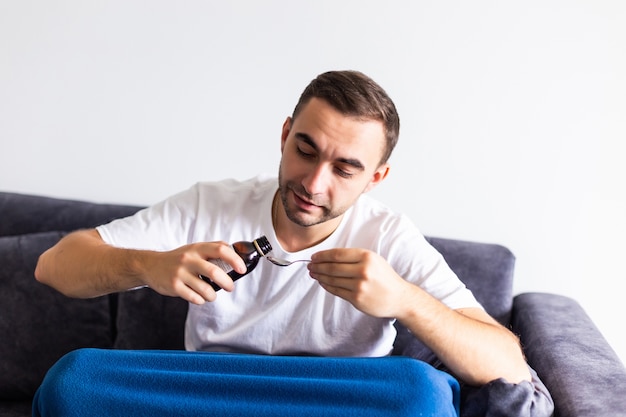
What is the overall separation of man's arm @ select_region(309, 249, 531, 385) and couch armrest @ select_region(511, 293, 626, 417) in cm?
12

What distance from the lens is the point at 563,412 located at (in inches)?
67.8

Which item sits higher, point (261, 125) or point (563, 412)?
point (261, 125)

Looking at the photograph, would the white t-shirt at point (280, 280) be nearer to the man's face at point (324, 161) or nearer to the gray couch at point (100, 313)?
the man's face at point (324, 161)

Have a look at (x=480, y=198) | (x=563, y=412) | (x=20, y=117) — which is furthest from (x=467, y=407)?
(x=20, y=117)

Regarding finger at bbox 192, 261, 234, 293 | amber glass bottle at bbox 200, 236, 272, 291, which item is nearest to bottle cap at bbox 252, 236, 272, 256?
→ amber glass bottle at bbox 200, 236, 272, 291

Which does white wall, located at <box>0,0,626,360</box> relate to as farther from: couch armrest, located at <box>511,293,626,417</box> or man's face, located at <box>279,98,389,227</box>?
man's face, located at <box>279,98,389,227</box>

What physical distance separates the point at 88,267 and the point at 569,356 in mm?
1219

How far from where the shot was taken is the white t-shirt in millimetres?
1913

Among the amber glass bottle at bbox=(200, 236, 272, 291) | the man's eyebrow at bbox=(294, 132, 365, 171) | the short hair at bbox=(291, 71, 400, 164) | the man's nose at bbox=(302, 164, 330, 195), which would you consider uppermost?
the short hair at bbox=(291, 71, 400, 164)

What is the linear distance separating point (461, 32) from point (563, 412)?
1171 mm

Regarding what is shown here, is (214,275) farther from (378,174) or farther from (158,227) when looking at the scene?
(378,174)

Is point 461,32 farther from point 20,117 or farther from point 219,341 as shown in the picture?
point 20,117

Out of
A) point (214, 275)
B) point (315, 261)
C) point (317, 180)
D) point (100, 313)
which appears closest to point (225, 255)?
point (214, 275)

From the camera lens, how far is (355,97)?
1.81m
